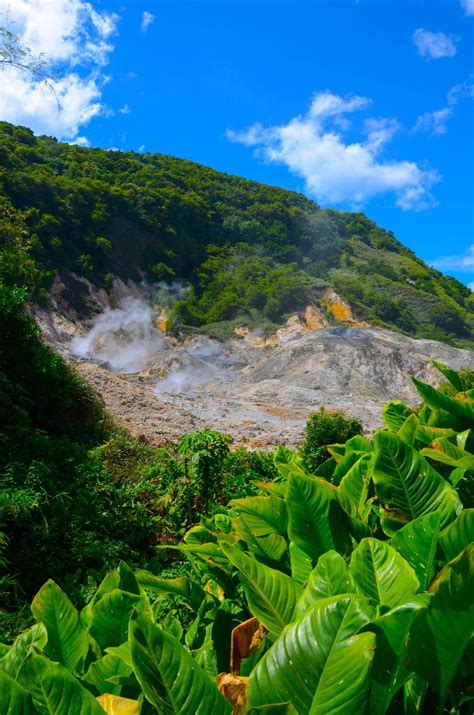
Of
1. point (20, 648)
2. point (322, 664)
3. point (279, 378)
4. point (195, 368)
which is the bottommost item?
point (20, 648)

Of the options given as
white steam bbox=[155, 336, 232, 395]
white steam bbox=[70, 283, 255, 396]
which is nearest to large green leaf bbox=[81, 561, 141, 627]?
white steam bbox=[155, 336, 232, 395]

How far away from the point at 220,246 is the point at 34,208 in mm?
14501

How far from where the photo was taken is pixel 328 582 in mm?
616

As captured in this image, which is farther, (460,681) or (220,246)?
(220,246)

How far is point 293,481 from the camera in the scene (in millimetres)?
826

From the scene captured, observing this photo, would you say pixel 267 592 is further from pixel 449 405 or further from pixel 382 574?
pixel 449 405

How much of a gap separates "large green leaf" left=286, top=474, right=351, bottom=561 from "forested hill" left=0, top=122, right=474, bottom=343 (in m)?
24.6

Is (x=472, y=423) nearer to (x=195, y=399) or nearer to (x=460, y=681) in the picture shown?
(x=460, y=681)

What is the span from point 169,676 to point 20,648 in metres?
0.25

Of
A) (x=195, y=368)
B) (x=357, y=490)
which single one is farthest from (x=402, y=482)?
(x=195, y=368)

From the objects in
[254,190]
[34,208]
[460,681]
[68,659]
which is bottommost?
[68,659]

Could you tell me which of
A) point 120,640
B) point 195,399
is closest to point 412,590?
point 120,640

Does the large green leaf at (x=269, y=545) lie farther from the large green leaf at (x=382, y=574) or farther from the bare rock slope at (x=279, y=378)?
the bare rock slope at (x=279, y=378)

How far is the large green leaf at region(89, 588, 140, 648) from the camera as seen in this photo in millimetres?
735
